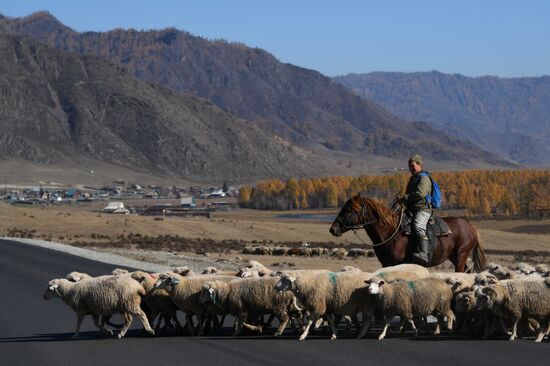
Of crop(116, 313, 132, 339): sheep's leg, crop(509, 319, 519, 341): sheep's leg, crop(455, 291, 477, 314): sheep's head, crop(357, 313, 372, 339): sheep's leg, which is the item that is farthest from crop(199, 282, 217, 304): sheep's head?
crop(509, 319, 519, 341): sheep's leg

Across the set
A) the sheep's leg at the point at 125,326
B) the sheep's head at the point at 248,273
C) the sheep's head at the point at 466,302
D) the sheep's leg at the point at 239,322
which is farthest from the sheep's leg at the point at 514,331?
the sheep's leg at the point at 125,326

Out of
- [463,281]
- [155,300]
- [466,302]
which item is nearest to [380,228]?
[463,281]

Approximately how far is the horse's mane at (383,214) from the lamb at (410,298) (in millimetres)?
2911

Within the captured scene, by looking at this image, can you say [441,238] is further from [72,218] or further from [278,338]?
[72,218]

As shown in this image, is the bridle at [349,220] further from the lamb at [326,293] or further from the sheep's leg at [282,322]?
the sheep's leg at [282,322]

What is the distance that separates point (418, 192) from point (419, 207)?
348mm

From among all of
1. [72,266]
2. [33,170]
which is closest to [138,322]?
[72,266]

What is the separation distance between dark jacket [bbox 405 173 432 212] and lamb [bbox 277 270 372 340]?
3.04 m

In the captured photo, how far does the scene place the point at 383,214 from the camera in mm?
19547

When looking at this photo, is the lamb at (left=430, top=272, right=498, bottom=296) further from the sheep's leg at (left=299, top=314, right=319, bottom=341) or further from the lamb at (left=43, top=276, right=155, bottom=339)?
Answer: the lamb at (left=43, top=276, right=155, bottom=339)

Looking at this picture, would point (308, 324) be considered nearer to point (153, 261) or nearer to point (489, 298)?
point (489, 298)

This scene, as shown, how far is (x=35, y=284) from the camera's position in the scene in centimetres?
2870

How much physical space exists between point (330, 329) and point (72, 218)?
70842 mm

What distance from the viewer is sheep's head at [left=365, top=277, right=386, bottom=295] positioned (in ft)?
53.0
